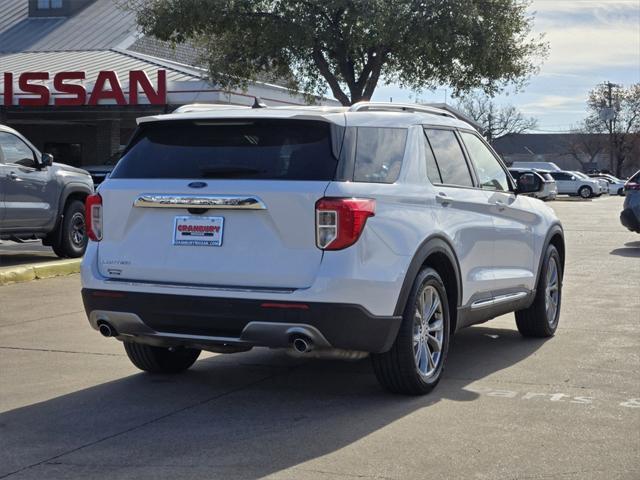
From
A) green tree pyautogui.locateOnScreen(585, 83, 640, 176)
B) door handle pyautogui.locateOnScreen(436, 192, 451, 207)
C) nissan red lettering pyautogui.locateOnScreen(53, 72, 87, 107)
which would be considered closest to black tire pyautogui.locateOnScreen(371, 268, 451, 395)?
door handle pyautogui.locateOnScreen(436, 192, 451, 207)

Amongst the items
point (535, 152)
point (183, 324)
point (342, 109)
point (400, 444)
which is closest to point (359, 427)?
point (400, 444)

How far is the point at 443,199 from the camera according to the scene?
7.09 m

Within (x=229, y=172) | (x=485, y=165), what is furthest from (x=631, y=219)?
(x=229, y=172)

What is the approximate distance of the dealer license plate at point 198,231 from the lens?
627 cm

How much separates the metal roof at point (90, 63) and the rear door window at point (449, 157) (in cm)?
2549

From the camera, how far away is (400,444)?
564 centimetres

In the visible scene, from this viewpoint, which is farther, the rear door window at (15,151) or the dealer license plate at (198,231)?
the rear door window at (15,151)

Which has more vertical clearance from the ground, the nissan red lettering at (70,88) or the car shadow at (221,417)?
the nissan red lettering at (70,88)

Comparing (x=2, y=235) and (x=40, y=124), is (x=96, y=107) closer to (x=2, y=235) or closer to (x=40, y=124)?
(x=40, y=124)

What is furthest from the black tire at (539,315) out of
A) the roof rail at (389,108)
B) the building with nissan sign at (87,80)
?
the building with nissan sign at (87,80)

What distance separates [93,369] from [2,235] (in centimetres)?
708

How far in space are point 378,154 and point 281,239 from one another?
0.90m

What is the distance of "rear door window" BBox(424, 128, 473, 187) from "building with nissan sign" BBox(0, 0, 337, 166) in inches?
812

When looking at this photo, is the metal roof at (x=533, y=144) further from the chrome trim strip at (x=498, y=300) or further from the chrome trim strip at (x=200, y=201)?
the chrome trim strip at (x=200, y=201)
